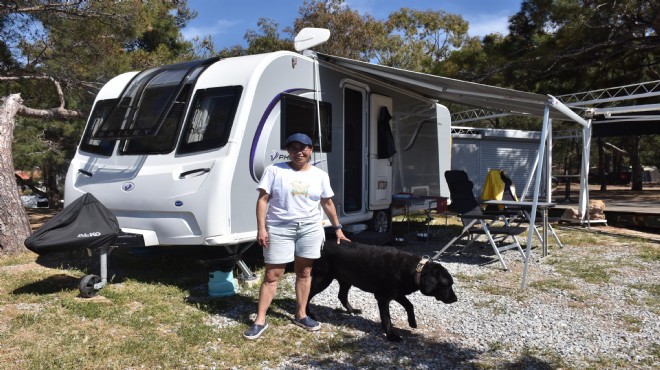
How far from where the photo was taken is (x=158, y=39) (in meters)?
16.5

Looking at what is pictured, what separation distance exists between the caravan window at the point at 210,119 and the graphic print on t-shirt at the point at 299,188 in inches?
52.9

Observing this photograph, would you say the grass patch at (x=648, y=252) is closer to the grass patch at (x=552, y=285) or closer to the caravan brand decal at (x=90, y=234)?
the grass patch at (x=552, y=285)

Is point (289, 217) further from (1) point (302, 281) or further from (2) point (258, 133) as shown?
(2) point (258, 133)

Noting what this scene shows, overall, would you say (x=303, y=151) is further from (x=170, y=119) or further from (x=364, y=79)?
(x=364, y=79)

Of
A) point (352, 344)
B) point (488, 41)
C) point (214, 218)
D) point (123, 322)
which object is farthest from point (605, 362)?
point (488, 41)

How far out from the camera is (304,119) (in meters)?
5.64

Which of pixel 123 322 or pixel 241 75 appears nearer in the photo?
pixel 123 322

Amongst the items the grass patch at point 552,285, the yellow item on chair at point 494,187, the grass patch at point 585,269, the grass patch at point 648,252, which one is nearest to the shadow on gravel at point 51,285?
the grass patch at point 552,285

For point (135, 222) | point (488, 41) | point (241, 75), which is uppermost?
point (488, 41)

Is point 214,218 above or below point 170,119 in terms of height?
below

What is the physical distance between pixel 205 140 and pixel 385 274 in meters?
2.20

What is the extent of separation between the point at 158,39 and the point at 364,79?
11953mm

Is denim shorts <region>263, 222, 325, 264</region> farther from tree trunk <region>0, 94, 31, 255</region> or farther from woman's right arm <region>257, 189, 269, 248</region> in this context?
tree trunk <region>0, 94, 31, 255</region>

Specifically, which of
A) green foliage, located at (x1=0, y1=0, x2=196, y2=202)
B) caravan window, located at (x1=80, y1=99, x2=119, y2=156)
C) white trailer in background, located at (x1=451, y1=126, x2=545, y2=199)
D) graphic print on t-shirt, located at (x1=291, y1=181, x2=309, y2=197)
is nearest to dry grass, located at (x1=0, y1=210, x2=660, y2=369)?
graphic print on t-shirt, located at (x1=291, y1=181, x2=309, y2=197)
